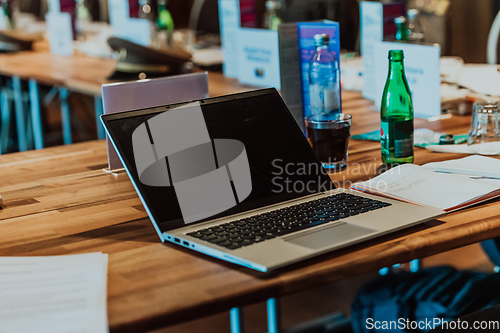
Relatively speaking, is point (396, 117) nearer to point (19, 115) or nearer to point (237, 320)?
point (237, 320)

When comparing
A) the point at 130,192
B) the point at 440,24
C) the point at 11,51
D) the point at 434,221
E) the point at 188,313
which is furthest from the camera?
the point at 11,51

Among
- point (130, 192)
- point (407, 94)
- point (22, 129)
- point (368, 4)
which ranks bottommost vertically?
point (22, 129)

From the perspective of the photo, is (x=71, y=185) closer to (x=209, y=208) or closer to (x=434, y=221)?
(x=209, y=208)

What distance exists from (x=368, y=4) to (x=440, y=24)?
4.75ft

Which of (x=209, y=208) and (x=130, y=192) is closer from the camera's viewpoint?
(x=209, y=208)

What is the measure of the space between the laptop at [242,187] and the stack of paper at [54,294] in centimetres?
12

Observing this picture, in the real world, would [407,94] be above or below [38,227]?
above

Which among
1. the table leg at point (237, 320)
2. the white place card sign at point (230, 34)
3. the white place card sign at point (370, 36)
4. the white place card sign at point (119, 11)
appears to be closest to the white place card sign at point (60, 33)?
the white place card sign at point (119, 11)

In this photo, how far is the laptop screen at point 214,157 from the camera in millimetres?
828

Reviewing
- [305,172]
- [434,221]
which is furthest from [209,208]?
[434,221]

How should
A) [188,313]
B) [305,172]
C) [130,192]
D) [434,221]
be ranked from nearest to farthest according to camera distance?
[188,313], [434,221], [305,172], [130,192]

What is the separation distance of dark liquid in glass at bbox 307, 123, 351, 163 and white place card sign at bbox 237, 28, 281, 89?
90 centimetres

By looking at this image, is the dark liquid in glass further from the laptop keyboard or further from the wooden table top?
the wooden table top

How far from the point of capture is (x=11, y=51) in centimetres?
346
